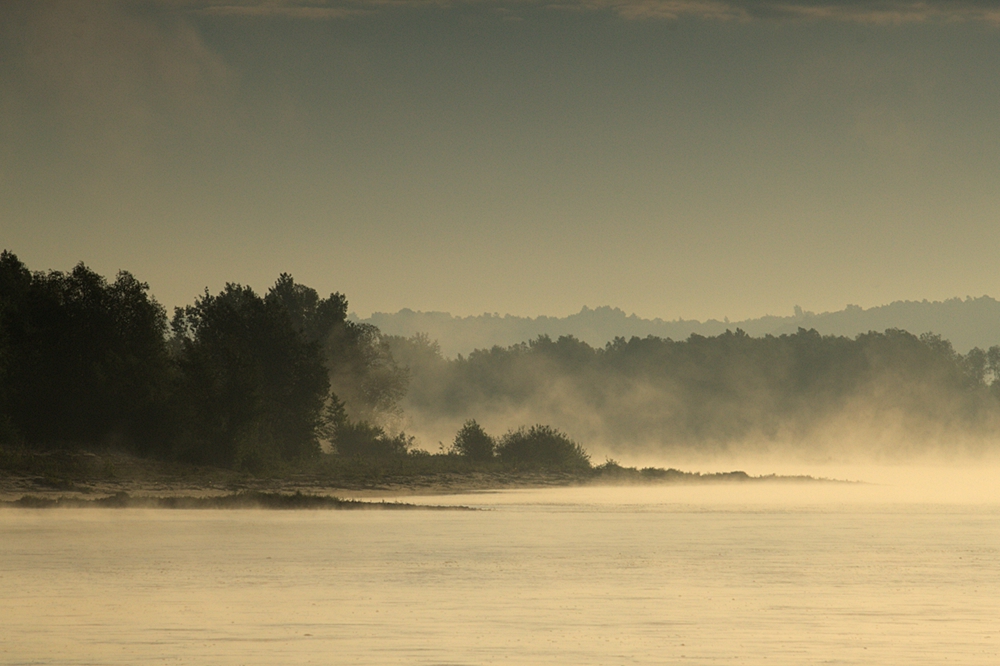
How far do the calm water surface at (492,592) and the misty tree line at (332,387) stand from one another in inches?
906

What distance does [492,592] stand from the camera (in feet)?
72.9

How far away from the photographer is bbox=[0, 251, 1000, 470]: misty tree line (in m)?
63.8

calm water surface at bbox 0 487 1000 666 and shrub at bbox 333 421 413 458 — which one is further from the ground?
shrub at bbox 333 421 413 458

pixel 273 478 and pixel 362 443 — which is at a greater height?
pixel 362 443

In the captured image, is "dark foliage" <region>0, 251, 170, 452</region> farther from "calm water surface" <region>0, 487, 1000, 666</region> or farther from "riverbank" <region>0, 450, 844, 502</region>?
"calm water surface" <region>0, 487, 1000, 666</region>

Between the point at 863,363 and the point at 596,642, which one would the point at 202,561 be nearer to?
the point at 596,642

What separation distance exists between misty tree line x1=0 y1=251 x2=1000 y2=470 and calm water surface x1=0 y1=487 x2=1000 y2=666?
2302cm

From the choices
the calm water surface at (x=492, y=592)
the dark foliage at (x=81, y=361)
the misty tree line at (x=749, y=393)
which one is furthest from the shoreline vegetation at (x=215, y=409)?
the misty tree line at (x=749, y=393)

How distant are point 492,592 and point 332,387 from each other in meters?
91.9

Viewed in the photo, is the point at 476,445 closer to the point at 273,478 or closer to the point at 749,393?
the point at 273,478

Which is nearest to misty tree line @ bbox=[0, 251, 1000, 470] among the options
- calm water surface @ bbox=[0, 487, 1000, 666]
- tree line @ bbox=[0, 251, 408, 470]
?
tree line @ bbox=[0, 251, 408, 470]

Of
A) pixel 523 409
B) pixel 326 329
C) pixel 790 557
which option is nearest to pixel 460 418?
pixel 523 409

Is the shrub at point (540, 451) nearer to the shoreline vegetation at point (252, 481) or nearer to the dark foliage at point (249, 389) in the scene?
the shoreline vegetation at point (252, 481)

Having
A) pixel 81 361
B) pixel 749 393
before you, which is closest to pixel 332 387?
pixel 81 361
